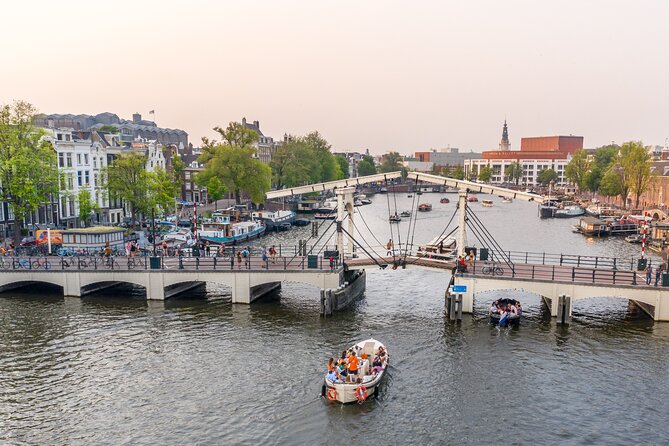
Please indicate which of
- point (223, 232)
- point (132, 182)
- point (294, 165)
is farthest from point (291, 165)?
point (132, 182)

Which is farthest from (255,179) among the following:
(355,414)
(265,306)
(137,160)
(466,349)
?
(355,414)

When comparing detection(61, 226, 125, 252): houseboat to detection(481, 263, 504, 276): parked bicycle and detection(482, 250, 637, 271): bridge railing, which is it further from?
detection(482, 250, 637, 271): bridge railing

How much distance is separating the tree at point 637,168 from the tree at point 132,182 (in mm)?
93338

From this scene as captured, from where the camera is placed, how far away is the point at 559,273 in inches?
1770

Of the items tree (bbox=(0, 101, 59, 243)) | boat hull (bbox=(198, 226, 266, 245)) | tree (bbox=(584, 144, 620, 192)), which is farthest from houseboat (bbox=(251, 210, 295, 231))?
tree (bbox=(584, 144, 620, 192))

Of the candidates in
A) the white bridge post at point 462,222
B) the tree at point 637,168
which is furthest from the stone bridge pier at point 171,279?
the tree at point 637,168

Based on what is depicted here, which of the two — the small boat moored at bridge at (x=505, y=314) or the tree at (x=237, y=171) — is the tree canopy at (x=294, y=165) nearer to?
the tree at (x=237, y=171)

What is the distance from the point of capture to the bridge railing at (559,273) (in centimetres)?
4191

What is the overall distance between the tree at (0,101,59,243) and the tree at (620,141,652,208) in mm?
105394

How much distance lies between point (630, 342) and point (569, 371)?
7302 millimetres

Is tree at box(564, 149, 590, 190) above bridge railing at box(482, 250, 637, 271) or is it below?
above

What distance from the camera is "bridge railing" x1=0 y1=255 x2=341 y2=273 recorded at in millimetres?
46719

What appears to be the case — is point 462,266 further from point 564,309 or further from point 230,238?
point 230,238

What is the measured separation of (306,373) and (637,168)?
350 feet
